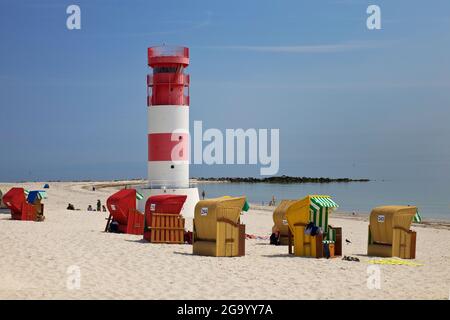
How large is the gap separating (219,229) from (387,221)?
468cm

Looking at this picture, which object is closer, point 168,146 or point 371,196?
point 168,146

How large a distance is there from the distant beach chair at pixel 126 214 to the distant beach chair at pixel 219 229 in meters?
5.32

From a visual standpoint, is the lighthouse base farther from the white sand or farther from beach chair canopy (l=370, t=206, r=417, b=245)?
beach chair canopy (l=370, t=206, r=417, b=245)

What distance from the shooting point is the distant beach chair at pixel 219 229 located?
17.2 metres

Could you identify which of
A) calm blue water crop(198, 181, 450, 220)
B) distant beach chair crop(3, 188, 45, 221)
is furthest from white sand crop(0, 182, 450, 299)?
calm blue water crop(198, 181, 450, 220)

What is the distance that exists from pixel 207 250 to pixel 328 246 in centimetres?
310

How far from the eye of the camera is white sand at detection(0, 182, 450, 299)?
12250 mm

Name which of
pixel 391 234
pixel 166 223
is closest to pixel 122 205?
pixel 166 223

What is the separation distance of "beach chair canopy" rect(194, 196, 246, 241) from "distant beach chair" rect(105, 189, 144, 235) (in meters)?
A: 5.32

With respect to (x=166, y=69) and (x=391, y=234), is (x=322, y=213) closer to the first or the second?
(x=391, y=234)

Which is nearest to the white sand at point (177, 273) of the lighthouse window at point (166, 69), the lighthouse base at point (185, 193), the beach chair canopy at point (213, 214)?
the beach chair canopy at point (213, 214)

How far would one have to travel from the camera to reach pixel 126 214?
22.5m

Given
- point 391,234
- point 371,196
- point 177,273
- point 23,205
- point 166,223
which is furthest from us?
point 371,196
